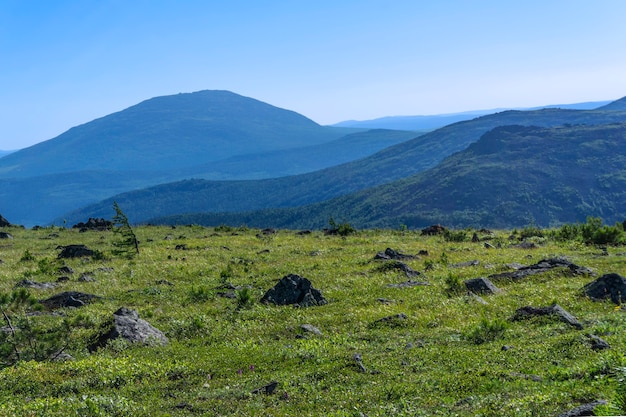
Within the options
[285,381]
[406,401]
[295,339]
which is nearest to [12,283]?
[295,339]

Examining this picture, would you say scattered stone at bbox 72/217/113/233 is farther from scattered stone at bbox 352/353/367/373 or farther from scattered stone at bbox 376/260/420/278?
scattered stone at bbox 352/353/367/373

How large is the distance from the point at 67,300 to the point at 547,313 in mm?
19345

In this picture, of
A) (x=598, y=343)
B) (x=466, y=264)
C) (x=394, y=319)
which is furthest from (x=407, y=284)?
(x=598, y=343)

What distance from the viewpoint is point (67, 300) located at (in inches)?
902

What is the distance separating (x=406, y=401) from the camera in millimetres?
10250

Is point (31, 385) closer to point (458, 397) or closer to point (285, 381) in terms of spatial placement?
point (285, 381)

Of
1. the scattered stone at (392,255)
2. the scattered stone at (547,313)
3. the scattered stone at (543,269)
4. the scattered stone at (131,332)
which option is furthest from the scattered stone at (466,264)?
the scattered stone at (131,332)

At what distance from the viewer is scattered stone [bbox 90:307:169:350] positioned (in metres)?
17.0

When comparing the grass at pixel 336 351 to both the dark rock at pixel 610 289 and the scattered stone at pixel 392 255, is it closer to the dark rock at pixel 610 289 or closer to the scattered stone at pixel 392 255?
the dark rock at pixel 610 289

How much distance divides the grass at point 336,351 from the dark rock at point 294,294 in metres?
0.71

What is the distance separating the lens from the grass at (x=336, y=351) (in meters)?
10.5

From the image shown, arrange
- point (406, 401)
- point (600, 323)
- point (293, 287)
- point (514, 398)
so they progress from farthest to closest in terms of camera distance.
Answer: point (293, 287) → point (600, 323) → point (406, 401) → point (514, 398)

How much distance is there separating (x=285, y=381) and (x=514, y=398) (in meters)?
5.30

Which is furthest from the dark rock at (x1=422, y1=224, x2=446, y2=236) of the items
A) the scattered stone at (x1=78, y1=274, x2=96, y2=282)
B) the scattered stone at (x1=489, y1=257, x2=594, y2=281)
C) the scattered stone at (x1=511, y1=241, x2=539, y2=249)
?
the scattered stone at (x1=78, y1=274, x2=96, y2=282)
